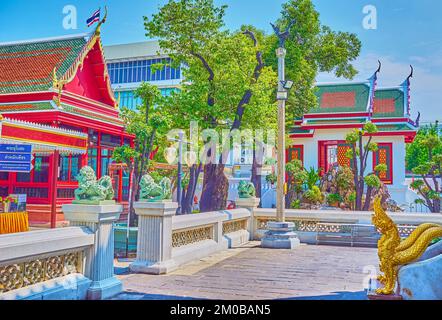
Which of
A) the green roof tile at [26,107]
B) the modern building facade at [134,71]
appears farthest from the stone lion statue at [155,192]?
the modern building facade at [134,71]

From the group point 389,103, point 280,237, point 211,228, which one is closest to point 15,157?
point 211,228

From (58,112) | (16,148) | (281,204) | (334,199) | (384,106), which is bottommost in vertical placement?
(334,199)

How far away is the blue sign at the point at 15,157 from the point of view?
11914 millimetres

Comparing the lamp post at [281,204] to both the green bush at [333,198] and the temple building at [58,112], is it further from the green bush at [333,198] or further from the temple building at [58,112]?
the green bush at [333,198]

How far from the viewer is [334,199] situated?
62.3 feet

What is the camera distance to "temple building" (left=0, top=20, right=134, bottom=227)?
1505 centimetres

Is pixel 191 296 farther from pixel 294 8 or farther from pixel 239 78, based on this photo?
pixel 294 8

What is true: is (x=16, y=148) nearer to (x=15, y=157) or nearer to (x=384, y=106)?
(x=15, y=157)

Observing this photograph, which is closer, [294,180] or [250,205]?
[250,205]

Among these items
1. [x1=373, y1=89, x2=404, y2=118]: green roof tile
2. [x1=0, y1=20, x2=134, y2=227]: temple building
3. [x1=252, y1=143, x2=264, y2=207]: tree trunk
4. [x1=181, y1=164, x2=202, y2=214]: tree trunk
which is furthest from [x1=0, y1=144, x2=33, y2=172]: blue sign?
[x1=373, y1=89, x2=404, y2=118]: green roof tile

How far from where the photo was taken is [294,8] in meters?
18.2

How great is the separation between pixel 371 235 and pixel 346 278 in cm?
424

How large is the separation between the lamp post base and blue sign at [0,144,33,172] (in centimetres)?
672

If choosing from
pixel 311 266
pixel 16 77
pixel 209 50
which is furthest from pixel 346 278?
pixel 16 77
